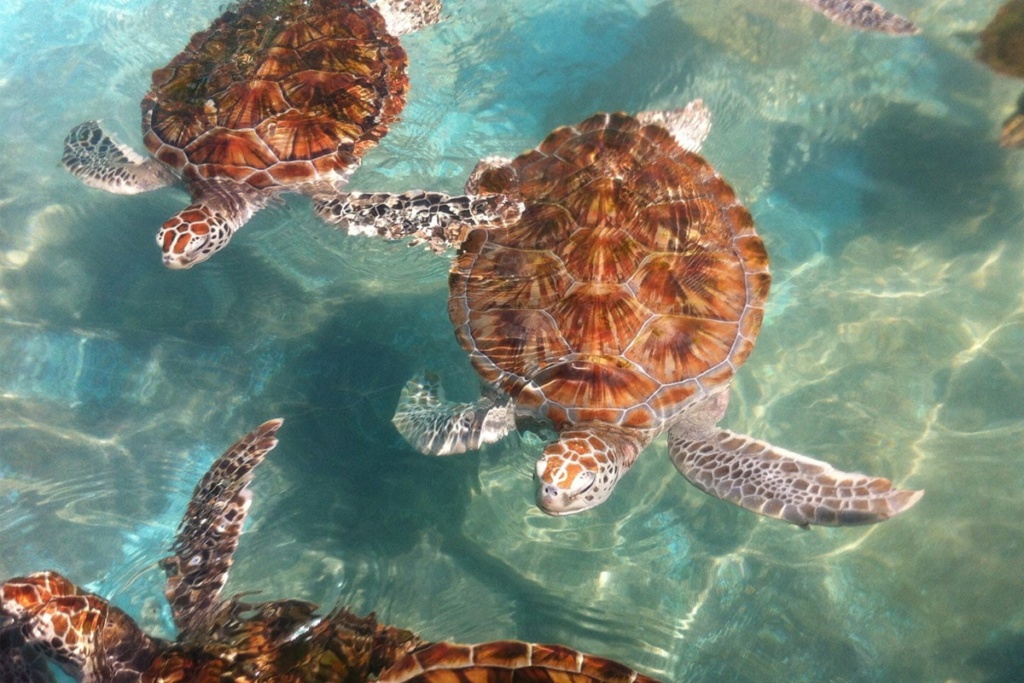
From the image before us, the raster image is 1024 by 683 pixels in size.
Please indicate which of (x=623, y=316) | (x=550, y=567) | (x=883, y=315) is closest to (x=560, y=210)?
(x=623, y=316)

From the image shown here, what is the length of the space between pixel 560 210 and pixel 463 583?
105 inches

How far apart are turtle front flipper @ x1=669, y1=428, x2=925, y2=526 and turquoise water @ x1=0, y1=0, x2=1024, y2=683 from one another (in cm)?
63

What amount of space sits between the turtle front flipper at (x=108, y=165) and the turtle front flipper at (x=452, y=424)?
318 cm

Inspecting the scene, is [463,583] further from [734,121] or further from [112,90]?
[112,90]

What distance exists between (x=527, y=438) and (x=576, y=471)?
51.3 inches

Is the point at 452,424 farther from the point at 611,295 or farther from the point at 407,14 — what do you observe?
the point at 407,14

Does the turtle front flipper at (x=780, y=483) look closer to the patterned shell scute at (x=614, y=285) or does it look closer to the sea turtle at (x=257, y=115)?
the patterned shell scute at (x=614, y=285)

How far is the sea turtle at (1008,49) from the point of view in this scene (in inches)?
237

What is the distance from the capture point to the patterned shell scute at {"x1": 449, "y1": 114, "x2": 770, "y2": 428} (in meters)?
4.07

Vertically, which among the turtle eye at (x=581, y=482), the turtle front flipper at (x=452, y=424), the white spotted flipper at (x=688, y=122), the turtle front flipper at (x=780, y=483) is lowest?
the turtle front flipper at (x=452, y=424)

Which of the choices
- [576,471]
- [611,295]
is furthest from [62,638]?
[611,295]

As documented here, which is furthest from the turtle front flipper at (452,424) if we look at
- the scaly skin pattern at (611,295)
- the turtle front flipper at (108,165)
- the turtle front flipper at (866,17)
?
the turtle front flipper at (866,17)

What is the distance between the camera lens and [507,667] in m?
3.01

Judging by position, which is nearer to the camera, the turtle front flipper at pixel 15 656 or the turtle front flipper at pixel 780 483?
the turtle front flipper at pixel 15 656
